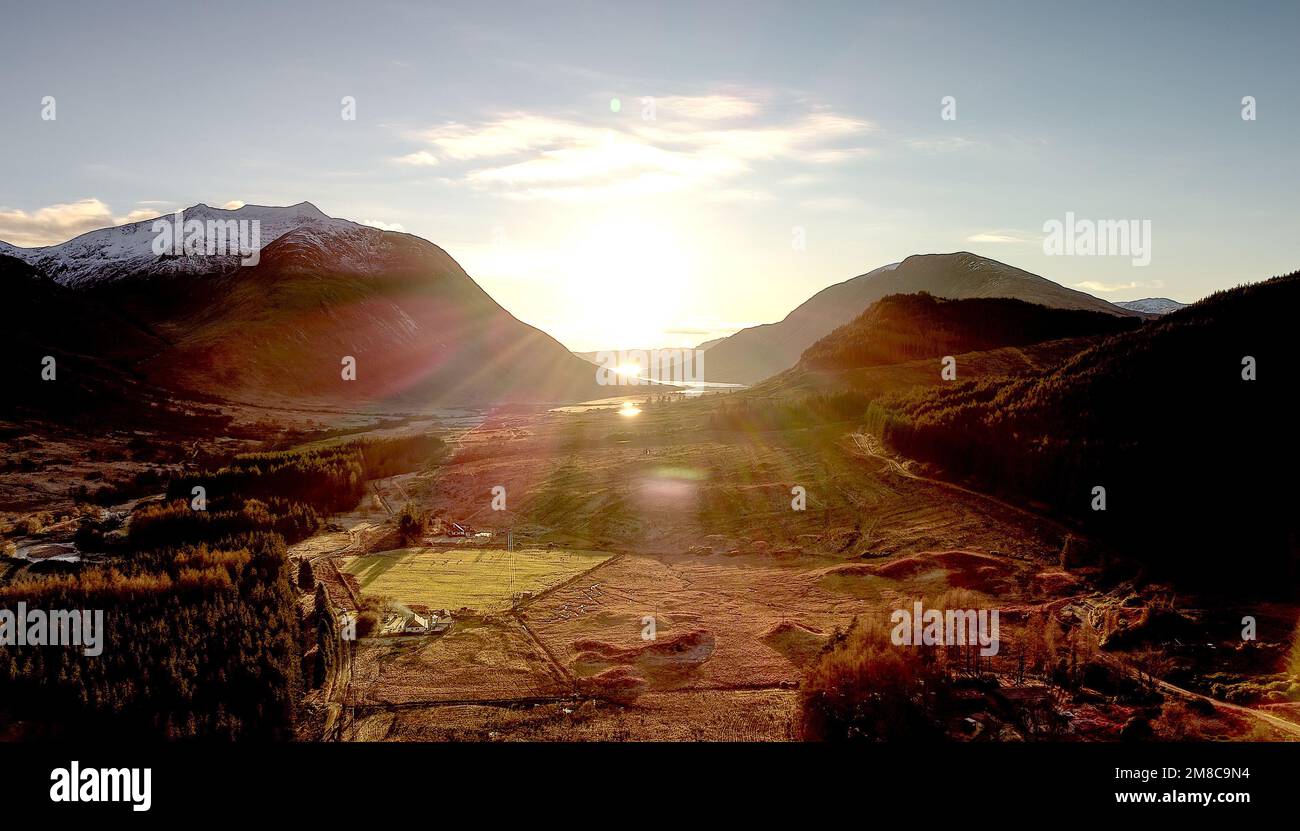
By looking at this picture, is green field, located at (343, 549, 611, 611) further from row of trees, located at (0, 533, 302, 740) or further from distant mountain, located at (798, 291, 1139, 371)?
distant mountain, located at (798, 291, 1139, 371)

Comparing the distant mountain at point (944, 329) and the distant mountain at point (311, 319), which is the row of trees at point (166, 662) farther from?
the distant mountain at point (311, 319)

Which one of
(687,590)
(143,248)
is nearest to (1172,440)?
(687,590)

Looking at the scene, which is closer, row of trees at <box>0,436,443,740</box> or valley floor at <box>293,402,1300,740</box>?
row of trees at <box>0,436,443,740</box>

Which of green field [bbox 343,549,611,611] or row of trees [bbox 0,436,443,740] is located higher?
row of trees [bbox 0,436,443,740]

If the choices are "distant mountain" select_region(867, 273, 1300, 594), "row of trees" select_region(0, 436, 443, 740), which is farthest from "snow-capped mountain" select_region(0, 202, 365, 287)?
"distant mountain" select_region(867, 273, 1300, 594)

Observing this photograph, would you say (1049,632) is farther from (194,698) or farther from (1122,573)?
(194,698)

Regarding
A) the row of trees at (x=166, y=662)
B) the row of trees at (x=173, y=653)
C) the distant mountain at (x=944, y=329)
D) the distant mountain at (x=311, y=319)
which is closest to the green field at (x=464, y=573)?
the row of trees at (x=173, y=653)
